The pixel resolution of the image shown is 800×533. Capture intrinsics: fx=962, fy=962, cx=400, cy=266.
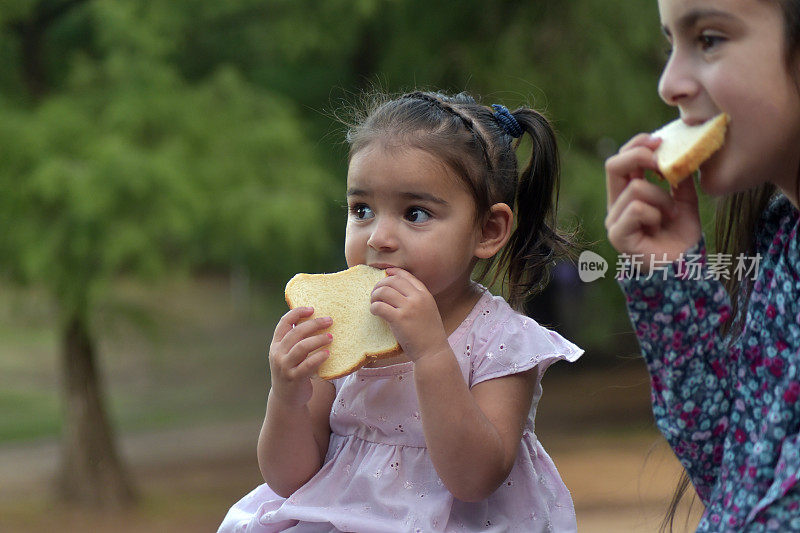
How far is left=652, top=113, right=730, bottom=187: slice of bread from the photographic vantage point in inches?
49.4

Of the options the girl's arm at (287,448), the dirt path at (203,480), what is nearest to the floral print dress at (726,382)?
the girl's arm at (287,448)

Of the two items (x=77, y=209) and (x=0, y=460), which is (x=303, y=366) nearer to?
(x=77, y=209)

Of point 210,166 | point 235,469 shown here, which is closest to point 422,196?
point 210,166

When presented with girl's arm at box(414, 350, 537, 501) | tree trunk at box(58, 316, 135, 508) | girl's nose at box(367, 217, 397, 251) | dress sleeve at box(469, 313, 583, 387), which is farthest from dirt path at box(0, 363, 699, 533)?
girl's nose at box(367, 217, 397, 251)

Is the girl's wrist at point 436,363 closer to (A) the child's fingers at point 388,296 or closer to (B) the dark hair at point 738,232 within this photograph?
(A) the child's fingers at point 388,296

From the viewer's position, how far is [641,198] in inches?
51.6

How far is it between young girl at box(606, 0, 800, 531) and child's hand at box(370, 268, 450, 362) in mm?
324

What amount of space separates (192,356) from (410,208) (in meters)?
11.3

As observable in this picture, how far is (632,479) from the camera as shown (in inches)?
226

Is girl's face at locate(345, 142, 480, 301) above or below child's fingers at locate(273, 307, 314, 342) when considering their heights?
above

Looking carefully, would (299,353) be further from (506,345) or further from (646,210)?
(646,210)

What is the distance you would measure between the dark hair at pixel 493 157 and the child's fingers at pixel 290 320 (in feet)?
0.99

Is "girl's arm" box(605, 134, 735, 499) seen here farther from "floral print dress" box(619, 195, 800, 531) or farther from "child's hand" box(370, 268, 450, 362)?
"child's hand" box(370, 268, 450, 362)

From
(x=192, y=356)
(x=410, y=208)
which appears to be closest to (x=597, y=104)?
(x=410, y=208)
